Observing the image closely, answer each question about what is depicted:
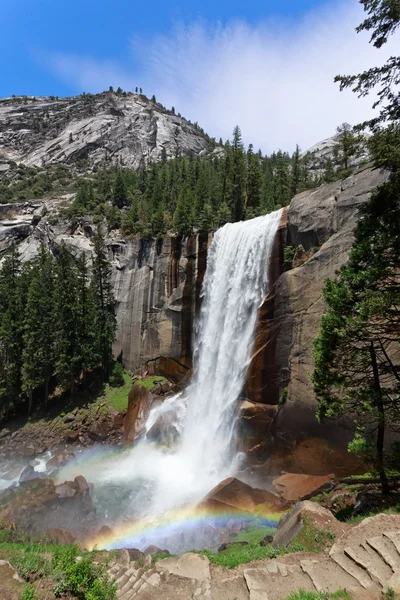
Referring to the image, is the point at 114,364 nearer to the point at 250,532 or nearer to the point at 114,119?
the point at 250,532

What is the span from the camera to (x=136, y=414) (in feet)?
98.4

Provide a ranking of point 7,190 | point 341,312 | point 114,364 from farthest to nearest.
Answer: point 7,190 → point 114,364 → point 341,312

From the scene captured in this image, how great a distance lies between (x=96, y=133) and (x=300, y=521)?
543ft

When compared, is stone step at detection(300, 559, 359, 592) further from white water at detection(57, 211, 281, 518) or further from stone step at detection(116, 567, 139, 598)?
white water at detection(57, 211, 281, 518)

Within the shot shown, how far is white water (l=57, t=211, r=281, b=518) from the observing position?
20.8 metres

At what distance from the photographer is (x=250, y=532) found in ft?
48.2

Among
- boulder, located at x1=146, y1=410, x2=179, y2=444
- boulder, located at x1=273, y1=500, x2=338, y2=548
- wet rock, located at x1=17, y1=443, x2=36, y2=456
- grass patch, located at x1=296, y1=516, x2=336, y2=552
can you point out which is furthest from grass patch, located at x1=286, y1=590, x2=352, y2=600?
wet rock, located at x1=17, y1=443, x2=36, y2=456

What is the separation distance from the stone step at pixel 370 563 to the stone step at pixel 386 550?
113mm

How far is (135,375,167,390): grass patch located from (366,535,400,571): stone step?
2831 centimetres

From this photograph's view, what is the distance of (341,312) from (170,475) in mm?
18142

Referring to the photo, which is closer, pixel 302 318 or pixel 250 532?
pixel 250 532

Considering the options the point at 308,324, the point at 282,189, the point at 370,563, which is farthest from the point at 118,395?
the point at 282,189

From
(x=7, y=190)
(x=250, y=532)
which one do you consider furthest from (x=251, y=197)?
(x=7, y=190)

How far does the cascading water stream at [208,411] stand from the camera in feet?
66.0
